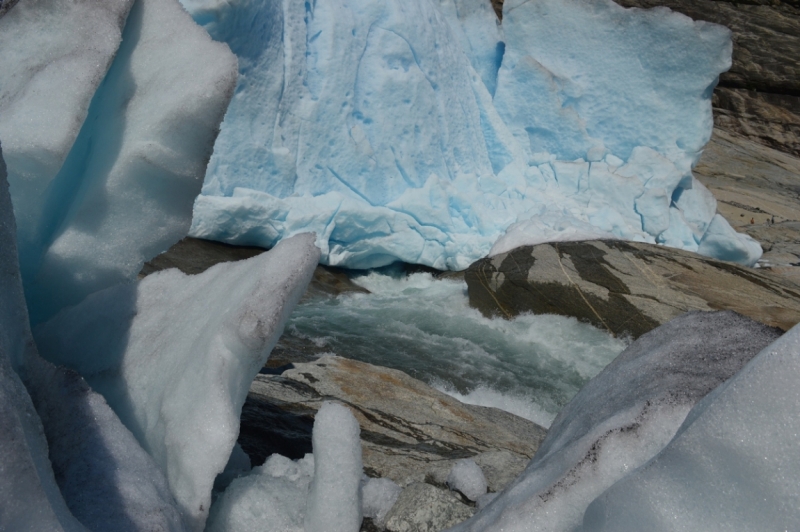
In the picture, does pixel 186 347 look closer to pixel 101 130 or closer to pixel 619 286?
pixel 101 130

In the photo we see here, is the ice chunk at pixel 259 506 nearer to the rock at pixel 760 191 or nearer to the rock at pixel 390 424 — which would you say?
the rock at pixel 390 424

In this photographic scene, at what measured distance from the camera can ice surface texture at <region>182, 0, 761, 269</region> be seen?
264 inches

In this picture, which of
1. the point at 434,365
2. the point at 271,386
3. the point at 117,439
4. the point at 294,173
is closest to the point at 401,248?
the point at 294,173

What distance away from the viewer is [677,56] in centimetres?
822

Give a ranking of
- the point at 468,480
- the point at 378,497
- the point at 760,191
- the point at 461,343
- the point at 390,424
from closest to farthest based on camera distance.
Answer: the point at 378,497 < the point at 468,480 < the point at 390,424 < the point at 461,343 < the point at 760,191

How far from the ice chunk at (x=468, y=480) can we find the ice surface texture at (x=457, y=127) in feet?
14.6

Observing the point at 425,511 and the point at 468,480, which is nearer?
the point at 425,511

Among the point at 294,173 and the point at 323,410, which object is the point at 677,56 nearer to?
the point at 294,173

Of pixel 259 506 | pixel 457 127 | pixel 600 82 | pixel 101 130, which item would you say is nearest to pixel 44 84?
pixel 101 130

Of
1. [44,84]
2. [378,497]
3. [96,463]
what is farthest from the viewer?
Result: [378,497]

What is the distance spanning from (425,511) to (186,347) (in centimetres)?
88

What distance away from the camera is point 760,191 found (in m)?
12.1

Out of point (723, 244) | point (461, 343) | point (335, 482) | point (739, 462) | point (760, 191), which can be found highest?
point (739, 462)

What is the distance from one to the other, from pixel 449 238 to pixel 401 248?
0.58 metres
